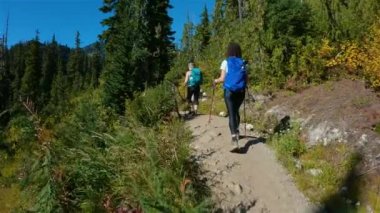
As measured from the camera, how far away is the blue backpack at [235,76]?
9367 millimetres

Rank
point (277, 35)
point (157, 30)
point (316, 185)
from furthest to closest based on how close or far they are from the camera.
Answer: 1. point (157, 30)
2. point (277, 35)
3. point (316, 185)

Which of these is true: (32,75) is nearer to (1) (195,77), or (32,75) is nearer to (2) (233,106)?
(1) (195,77)

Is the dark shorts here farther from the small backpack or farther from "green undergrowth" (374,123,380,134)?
"green undergrowth" (374,123,380,134)

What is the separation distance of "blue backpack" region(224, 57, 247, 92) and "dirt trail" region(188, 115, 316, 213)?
1.20 meters

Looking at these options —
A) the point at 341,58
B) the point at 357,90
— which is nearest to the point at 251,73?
the point at 341,58

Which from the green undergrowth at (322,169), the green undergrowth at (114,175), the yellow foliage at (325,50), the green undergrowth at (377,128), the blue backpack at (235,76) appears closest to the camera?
the green undergrowth at (114,175)

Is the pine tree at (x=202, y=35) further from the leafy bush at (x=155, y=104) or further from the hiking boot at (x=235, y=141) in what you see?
the hiking boot at (x=235, y=141)

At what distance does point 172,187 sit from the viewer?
266 inches

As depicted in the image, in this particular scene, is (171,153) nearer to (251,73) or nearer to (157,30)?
(251,73)

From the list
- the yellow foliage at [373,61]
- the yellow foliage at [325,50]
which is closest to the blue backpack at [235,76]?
the yellow foliage at [373,61]

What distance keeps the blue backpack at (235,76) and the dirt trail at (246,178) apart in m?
1.20

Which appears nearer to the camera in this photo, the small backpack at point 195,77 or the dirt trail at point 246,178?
the dirt trail at point 246,178

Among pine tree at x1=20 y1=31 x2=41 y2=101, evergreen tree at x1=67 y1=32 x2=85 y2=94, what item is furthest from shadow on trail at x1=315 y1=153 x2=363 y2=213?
evergreen tree at x1=67 y1=32 x2=85 y2=94

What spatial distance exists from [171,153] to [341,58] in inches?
345
